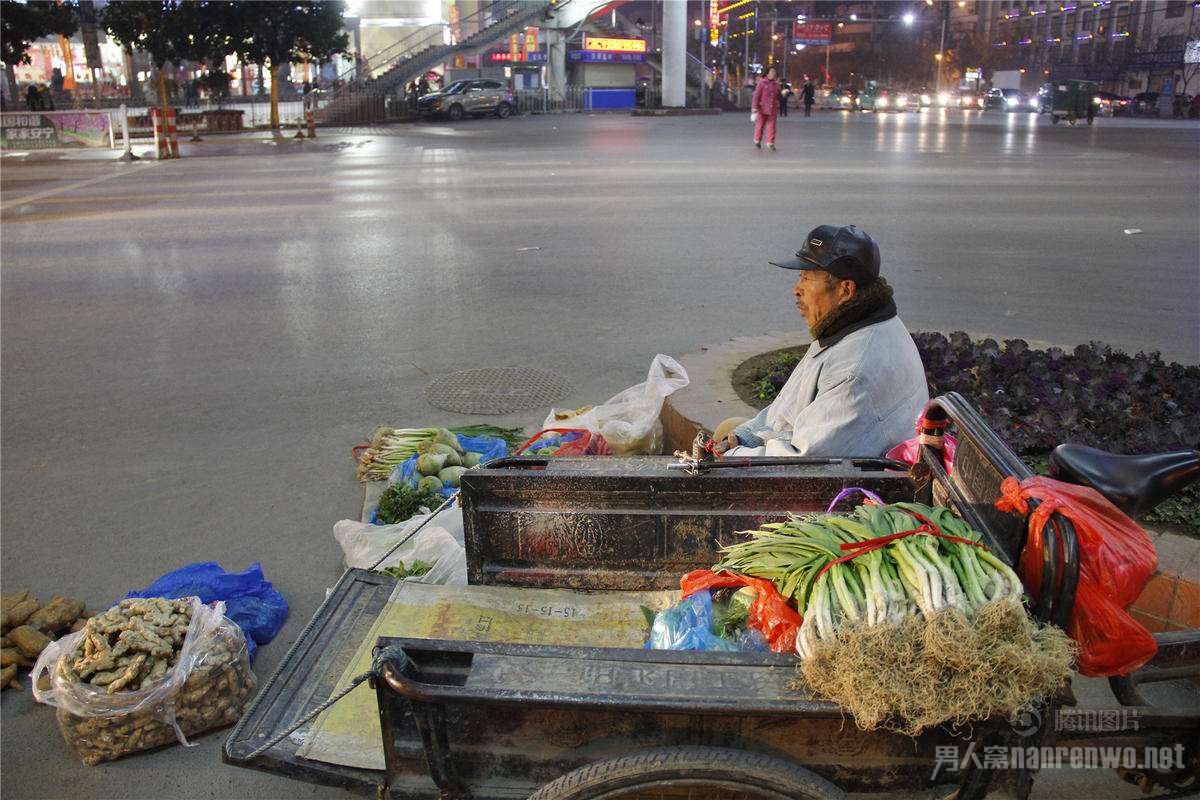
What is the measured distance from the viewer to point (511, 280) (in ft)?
30.8

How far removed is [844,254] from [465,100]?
133ft

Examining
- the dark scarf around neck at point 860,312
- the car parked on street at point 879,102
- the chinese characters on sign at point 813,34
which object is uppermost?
the chinese characters on sign at point 813,34

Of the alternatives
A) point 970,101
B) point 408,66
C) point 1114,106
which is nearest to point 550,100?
point 408,66

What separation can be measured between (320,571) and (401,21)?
57.1m

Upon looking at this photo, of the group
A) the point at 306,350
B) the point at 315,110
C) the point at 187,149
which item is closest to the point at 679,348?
the point at 306,350

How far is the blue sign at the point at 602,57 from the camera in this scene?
5531 centimetres

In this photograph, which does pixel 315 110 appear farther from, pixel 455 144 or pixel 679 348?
pixel 679 348

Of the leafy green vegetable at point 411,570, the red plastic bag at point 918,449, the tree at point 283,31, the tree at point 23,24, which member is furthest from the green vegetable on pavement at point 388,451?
the tree at point 23,24

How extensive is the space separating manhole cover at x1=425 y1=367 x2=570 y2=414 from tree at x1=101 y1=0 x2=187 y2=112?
34090 mm

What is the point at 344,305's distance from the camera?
27.9ft

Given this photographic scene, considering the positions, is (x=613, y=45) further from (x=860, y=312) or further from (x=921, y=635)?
(x=921, y=635)

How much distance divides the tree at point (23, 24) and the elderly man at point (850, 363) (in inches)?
1744

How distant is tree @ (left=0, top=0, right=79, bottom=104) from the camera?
37.8 meters

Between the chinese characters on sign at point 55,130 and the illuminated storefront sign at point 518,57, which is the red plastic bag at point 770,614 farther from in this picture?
the illuminated storefront sign at point 518,57
